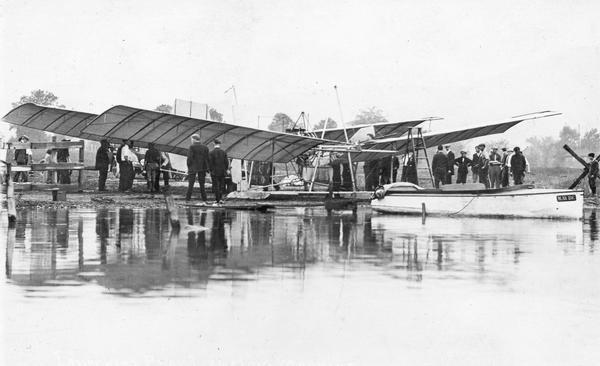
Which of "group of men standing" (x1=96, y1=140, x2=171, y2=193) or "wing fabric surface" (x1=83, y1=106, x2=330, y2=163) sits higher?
"wing fabric surface" (x1=83, y1=106, x2=330, y2=163)

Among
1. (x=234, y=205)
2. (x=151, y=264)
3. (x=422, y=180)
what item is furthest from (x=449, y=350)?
(x=422, y=180)

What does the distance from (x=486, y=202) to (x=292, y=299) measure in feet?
44.8

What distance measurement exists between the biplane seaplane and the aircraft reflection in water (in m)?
5.19

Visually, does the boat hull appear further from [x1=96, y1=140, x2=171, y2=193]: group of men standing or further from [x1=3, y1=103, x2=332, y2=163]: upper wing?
[x1=96, y1=140, x2=171, y2=193]: group of men standing

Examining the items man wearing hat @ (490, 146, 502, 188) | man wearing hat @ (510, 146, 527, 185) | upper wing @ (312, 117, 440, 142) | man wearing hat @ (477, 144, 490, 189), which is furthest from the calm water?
man wearing hat @ (477, 144, 490, 189)

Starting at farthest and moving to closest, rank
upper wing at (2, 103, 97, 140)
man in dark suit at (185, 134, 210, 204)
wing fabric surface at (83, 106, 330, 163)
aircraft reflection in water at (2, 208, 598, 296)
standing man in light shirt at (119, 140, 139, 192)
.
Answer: standing man in light shirt at (119, 140, 139, 192)
upper wing at (2, 103, 97, 140)
wing fabric surface at (83, 106, 330, 163)
man in dark suit at (185, 134, 210, 204)
aircraft reflection in water at (2, 208, 598, 296)

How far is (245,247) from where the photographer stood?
12.1m

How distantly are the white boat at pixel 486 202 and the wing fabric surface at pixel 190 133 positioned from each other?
351 cm

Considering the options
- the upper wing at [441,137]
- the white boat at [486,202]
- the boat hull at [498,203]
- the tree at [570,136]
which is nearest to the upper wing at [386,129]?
the upper wing at [441,137]

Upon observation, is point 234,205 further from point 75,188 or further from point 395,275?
point 395,275

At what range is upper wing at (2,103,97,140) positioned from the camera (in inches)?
1019

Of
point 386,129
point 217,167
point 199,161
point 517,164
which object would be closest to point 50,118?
point 199,161

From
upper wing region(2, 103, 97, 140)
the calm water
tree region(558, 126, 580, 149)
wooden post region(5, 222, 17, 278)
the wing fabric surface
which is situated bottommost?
the calm water

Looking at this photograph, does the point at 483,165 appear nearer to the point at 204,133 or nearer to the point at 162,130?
the point at 204,133
